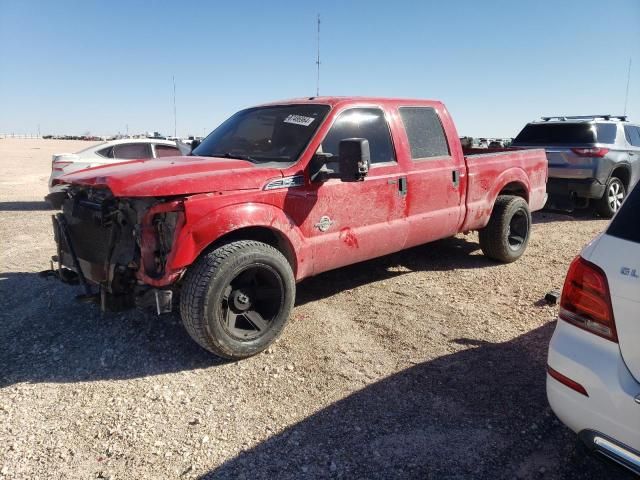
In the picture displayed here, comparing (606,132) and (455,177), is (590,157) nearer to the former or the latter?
(606,132)

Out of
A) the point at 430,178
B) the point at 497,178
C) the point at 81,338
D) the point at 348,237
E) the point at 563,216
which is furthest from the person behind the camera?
the point at 563,216

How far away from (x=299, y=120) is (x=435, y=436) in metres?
2.80

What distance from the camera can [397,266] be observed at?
5.87 metres

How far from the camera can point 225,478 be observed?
8.12 ft

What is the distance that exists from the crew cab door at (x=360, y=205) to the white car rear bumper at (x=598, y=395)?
2212mm

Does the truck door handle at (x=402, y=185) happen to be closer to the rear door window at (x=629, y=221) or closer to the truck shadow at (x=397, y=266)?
the truck shadow at (x=397, y=266)

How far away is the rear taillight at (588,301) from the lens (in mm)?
2029

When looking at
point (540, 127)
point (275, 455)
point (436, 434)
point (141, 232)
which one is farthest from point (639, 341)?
point (540, 127)

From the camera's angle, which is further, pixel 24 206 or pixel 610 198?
pixel 24 206

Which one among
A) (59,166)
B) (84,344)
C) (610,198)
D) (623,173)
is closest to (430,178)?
(84,344)

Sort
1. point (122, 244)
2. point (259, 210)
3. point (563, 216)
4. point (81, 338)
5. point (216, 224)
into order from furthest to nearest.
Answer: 1. point (563, 216)
2. point (81, 338)
3. point (259, 210)
4. point (122, 244)
5. point (216, 224)

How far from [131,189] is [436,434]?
2412 millimetres

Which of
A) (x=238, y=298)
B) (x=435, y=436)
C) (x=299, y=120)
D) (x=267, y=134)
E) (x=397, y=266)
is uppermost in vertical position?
(x=299, y=120)

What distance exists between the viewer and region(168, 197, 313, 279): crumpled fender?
327 cm
